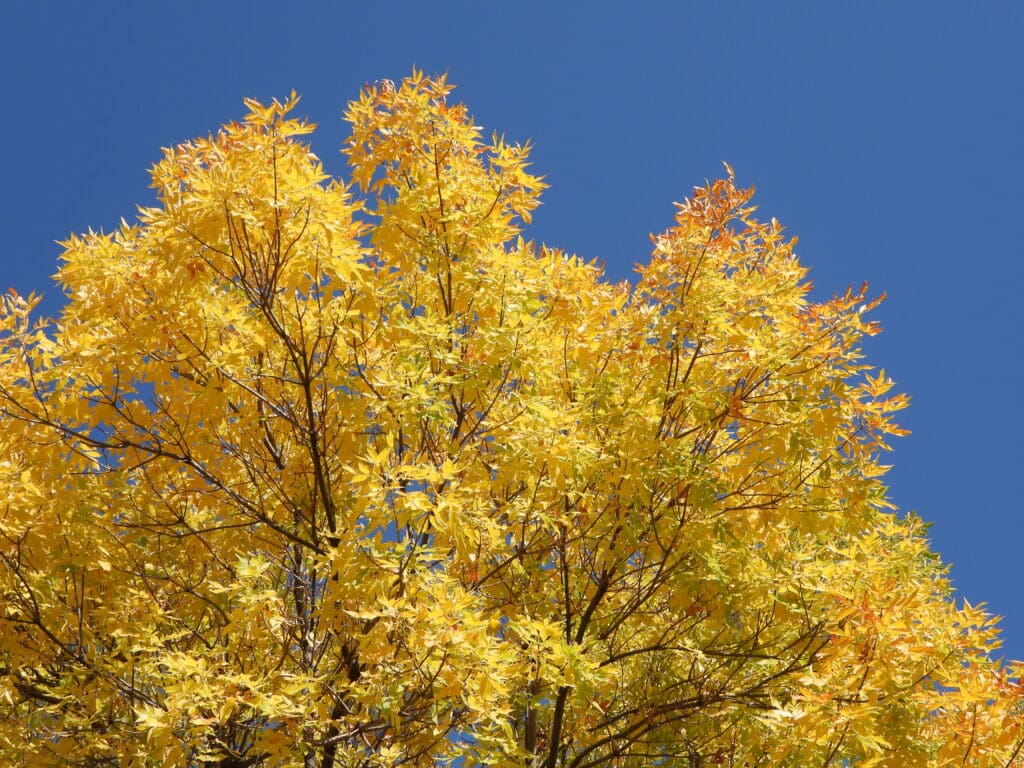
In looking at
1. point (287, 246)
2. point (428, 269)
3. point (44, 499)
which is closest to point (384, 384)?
point (287, 246)

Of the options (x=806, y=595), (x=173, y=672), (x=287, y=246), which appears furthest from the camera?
(x=806, y=595)

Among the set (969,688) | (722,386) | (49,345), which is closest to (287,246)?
(49,345)

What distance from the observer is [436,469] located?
469 centimetres

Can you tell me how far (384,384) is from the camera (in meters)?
4.58

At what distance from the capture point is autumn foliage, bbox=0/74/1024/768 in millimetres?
4832

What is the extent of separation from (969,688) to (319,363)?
4.06m

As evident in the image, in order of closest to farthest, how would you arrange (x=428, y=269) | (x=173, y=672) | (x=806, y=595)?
(x=173, y=672) < (x=806, y=595) < (x=428, y=269)

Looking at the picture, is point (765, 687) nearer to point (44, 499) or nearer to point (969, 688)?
point (969, 688)

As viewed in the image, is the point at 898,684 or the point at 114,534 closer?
the point at 898,684

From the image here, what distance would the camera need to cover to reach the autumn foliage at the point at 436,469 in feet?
15.9

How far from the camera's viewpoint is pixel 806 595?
18.2 feet

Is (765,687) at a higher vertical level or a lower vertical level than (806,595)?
lower

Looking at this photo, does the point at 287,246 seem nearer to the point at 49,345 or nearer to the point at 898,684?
the point at 49,345

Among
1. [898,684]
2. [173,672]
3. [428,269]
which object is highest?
[428,269]
